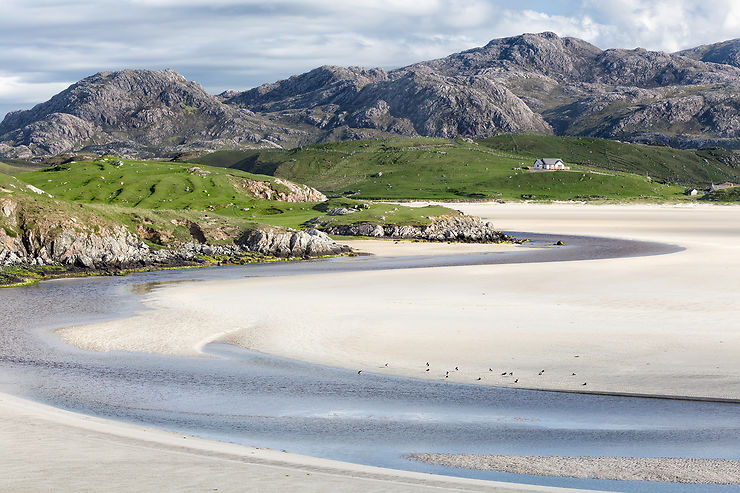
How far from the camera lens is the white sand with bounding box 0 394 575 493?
14.8m

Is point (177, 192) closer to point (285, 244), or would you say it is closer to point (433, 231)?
point (285, 244)

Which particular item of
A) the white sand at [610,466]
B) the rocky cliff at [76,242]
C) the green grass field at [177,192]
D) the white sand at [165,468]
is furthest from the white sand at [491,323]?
the green grass field at [177,192]

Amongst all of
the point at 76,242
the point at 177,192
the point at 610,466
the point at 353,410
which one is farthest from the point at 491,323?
the point at 177,192

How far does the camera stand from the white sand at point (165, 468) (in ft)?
48.6

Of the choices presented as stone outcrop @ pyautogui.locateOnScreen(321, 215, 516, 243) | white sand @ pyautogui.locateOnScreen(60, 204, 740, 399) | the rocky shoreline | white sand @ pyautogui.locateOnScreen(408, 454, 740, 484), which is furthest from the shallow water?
stone outcrop @ pyautogui.locateOnScreen(321, 215, 516, 243)

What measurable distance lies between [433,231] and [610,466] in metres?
87.4

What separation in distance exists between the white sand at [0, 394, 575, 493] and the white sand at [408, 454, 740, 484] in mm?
1845

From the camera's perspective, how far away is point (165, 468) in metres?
16.2

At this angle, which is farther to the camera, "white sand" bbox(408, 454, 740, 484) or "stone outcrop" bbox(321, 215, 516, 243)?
"stone outcrop" bbox(321, 215, 516, 243)

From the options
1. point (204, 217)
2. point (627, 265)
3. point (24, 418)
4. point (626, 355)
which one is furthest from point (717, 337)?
point (204, 217)

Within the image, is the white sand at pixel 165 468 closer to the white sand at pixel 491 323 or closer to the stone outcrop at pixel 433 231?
the white sand at pixel 491 323

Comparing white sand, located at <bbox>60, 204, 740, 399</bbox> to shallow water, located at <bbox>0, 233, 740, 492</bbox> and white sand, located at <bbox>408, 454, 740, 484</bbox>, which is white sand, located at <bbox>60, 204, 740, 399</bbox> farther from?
white sand, located at <bbox>408, 454, 740, 484</bbox>

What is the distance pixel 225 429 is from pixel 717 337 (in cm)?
2307

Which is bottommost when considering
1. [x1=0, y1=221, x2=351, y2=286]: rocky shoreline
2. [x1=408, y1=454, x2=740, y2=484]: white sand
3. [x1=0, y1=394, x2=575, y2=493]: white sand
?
[x1=408, y1=454, x2=740, y2=484]: white sand
